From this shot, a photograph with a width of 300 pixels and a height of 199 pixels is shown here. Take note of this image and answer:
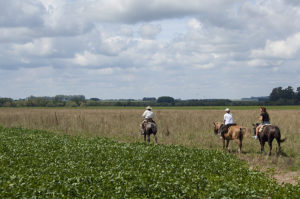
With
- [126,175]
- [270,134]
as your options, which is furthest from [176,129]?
[126,175]

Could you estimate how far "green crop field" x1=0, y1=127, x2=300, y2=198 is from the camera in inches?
366

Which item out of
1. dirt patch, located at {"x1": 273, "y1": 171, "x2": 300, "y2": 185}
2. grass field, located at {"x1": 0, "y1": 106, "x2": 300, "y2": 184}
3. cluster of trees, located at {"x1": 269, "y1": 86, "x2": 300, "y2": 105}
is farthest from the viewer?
cluster of trees, located at {"x1": 269, "y1": 86, "x2": 300, "y2": 105}

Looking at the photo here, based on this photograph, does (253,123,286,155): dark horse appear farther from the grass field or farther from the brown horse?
the brown horse

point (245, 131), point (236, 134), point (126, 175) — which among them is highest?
point (245, 131)

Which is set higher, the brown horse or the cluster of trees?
the cluster of trees

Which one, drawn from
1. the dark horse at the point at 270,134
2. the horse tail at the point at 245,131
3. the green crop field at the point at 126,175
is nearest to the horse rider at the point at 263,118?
the dark horse at the point at 270,134

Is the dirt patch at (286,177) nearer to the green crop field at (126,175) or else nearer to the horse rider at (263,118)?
the green crop field at (126,175)

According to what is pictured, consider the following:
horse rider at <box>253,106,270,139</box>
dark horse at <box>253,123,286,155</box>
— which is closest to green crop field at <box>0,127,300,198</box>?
dark horse at <box>253,123,286,155</box>

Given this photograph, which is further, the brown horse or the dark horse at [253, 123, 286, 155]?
the brown horse

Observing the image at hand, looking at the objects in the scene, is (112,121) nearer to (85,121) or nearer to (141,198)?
(85,121)

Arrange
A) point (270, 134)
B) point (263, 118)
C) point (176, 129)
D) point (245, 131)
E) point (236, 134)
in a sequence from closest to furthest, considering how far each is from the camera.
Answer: point (270, 134), point (245, 131), point (236, 134), point (263, 118), point (176, 129)

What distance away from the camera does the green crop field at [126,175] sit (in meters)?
9.29

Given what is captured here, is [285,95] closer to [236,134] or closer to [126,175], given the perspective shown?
[236,134]

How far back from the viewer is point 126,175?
10.9m
